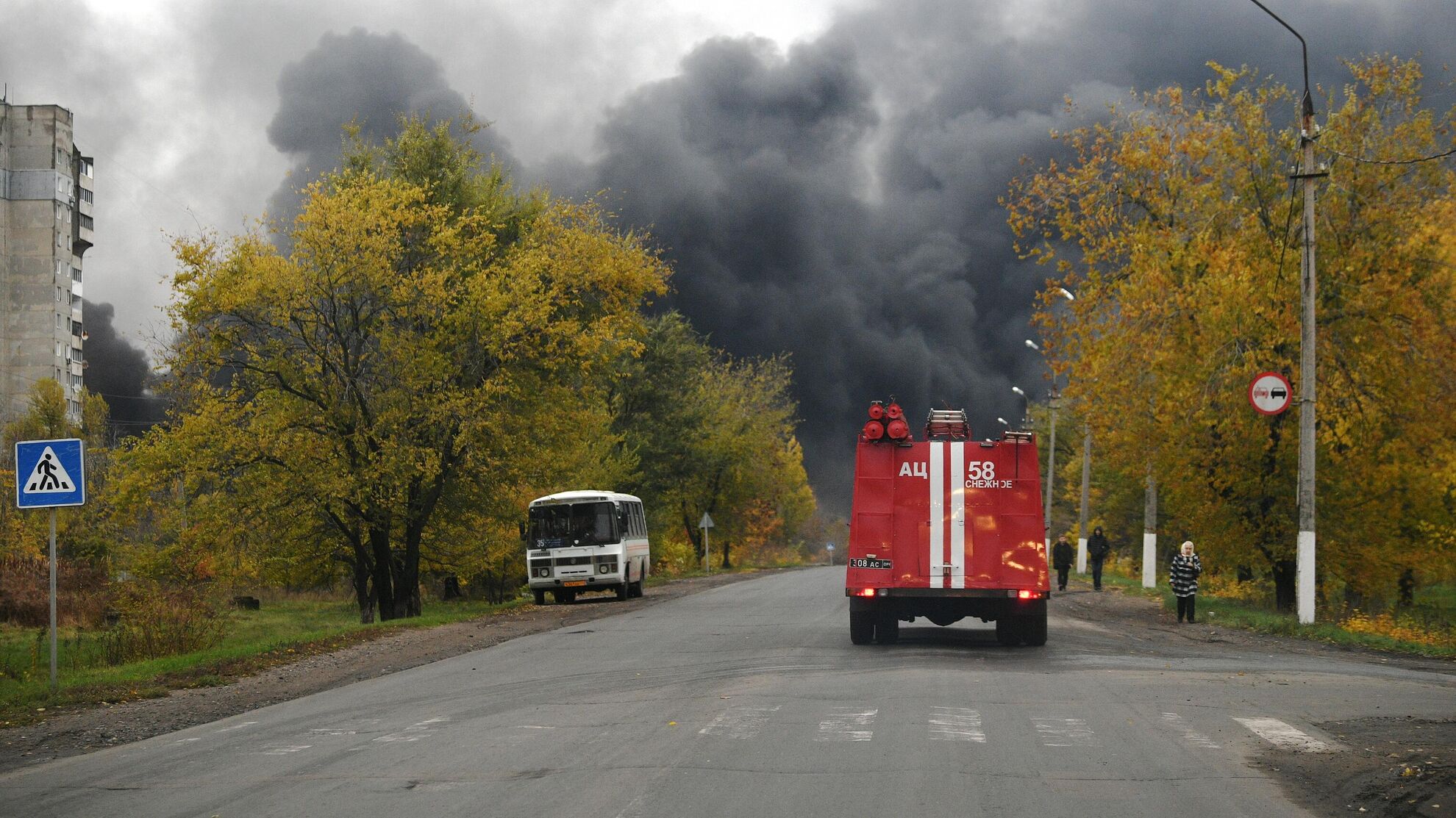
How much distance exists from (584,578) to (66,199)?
71.0 meters

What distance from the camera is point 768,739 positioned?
10258 millimetres

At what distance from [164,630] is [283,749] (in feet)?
46.9

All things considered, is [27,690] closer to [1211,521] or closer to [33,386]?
[1211,521]

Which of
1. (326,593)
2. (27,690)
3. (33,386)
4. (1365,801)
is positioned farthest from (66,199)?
(1365,801)

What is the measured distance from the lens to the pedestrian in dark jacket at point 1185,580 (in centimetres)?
2517

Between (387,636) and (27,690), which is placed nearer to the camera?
(27,690)

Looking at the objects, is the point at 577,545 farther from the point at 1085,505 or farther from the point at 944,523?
the point at 1085,505

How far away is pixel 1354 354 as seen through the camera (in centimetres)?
2769

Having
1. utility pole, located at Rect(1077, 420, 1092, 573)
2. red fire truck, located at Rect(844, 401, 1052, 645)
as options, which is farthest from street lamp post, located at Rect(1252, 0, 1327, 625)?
utility pole, located at Rect(1077, 420, 1092, 573)

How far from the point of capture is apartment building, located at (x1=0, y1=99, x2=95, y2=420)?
87.8m

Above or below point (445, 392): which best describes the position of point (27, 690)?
below

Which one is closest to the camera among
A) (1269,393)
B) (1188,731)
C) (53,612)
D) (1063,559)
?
(1188,731)

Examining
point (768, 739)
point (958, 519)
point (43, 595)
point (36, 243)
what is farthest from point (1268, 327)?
point (36, 243)

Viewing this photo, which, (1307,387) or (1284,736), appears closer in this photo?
(1284,736)
